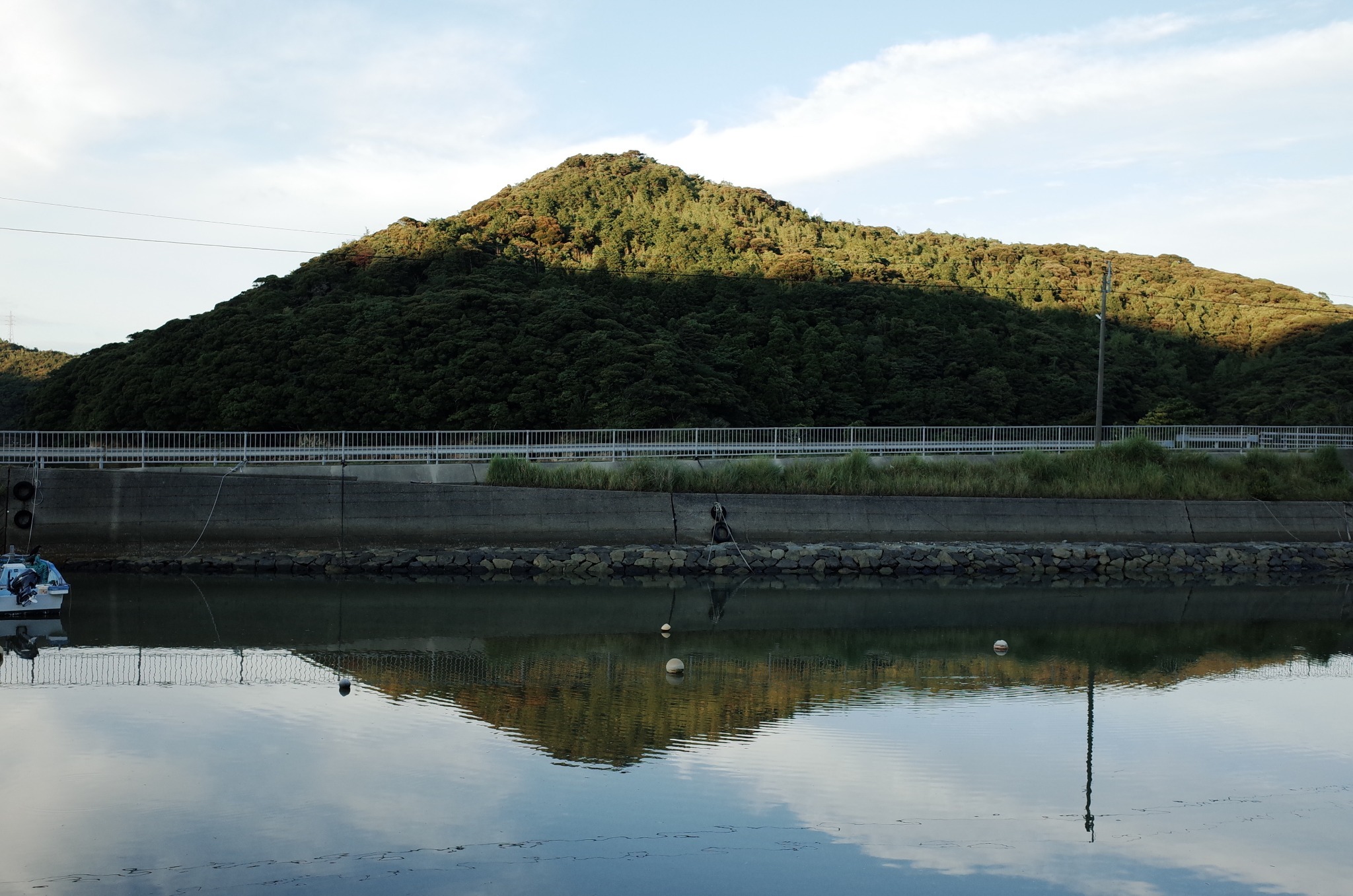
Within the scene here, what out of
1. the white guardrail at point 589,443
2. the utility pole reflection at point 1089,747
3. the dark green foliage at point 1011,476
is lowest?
the utility pole reflection at point 1089,747

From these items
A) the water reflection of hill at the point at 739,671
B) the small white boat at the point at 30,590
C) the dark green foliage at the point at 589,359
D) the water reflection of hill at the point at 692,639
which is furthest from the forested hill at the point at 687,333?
the water reflection of hill at the point at 739,671

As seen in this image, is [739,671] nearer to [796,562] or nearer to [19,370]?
[796,562]

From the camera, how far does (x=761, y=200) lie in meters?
67.6

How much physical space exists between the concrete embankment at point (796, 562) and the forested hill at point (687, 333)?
500 inches

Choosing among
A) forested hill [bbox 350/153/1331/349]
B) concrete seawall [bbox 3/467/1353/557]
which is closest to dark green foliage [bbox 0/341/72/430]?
forested hill [bbox 350/153/1331/349]

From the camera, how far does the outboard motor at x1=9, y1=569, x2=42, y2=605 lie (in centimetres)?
1762

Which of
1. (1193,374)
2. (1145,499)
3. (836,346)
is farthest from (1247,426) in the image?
(1193,374)

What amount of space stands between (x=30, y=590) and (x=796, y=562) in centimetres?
1430

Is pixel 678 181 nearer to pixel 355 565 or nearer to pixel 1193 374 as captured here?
pixel 1193 374

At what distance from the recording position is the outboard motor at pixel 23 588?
17.6m

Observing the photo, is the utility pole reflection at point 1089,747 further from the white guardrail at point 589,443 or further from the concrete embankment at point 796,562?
the white guardrail at point 589,443

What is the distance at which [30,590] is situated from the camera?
Answer: 58.0 feet

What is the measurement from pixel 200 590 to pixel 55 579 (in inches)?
104

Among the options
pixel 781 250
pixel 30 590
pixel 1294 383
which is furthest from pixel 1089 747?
pixel 781 250
